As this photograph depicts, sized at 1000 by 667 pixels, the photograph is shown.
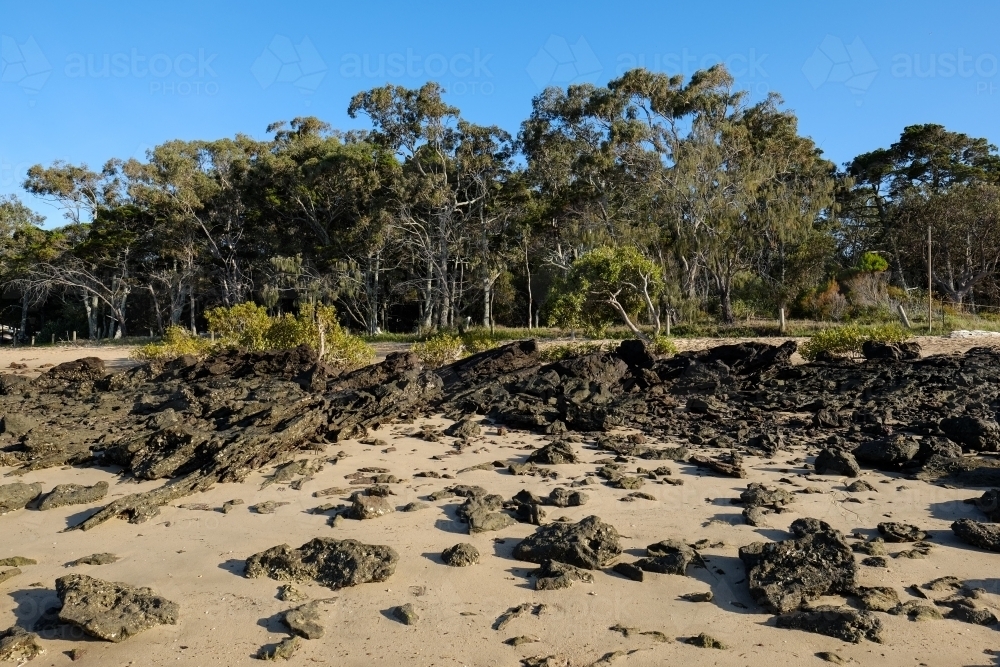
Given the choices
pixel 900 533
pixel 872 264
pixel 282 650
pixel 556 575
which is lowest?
pixel 282 650

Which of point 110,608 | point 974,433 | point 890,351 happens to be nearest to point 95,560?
point 110,608

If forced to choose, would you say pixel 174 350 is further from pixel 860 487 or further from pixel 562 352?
pixel 860 487

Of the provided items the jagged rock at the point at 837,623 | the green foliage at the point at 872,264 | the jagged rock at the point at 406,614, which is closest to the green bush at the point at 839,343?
the jagged rock at the point at 837,623

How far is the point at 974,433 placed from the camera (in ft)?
26.1

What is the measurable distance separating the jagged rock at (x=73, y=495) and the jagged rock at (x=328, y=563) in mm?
2524

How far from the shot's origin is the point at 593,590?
470 centimetres

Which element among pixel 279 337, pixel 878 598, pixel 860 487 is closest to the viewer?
pixel 878 598

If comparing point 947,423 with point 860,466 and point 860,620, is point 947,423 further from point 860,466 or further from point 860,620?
point 860,620

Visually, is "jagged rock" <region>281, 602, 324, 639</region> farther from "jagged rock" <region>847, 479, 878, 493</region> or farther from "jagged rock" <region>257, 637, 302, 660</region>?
"jagged rock" <region>847, 479, 878, 493</region>

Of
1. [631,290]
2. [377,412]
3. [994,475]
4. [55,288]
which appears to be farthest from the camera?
[55,288]

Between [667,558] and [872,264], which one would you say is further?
[872,264]

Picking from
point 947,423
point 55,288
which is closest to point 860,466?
point 947,423

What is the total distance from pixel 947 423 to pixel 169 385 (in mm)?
12902

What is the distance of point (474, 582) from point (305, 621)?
1.12m
